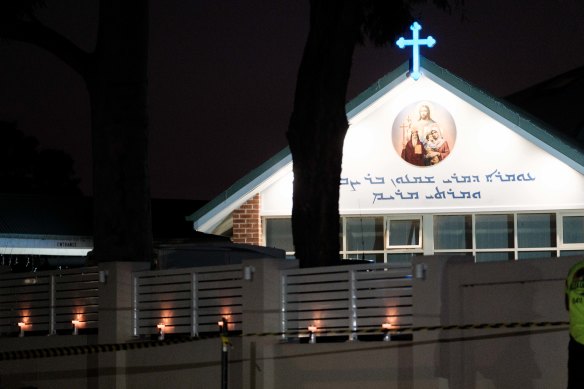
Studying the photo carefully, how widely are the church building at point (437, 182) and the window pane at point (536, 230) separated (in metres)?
0.02

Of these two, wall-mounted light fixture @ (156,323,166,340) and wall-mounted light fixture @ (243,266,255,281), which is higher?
wall-mounted light fixture @ (243,266,255,281)

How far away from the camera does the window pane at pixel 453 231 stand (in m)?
21.7

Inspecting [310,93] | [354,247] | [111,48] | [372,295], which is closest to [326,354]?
[372,295]

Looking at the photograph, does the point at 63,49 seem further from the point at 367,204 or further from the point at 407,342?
the point at 407,342

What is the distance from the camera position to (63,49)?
1927cm

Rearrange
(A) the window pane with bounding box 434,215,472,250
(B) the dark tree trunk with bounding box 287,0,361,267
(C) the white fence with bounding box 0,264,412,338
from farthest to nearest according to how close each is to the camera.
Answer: (A) the window pane with bounding box 434,215,472,250 → (B) the dark tree trunk with bounding box 287,0,361,267 → (C) the white fence with bounding box 0,264,412,338

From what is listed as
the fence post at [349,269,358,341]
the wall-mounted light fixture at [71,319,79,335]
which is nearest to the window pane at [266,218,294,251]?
the wall-mounted light fixture at [71,319,79,335]

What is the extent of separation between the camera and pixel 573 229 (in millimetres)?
20984

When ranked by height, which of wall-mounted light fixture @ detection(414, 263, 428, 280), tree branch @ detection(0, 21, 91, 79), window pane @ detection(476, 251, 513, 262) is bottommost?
wall-mounted light fixture @ detection(414, 263, 428, 280)

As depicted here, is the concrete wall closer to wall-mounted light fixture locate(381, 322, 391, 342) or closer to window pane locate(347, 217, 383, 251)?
wall-mounted light fixture locate(381, 322, 391, 342)

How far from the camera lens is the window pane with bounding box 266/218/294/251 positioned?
74.0 ft

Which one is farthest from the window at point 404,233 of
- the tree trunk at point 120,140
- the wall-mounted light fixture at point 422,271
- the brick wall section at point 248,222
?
the wall-mounted light fixture at point 422,271

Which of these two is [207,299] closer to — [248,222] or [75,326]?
[75,326]

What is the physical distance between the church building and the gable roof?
0.07 feet
